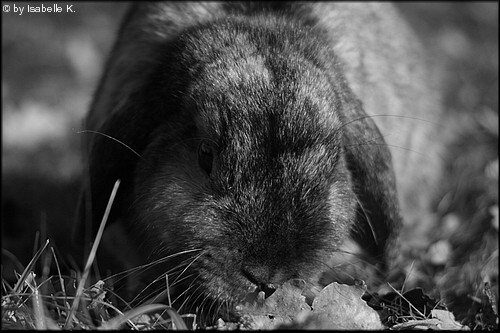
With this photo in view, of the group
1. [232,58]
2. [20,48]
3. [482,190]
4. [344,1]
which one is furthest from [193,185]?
[20,48]

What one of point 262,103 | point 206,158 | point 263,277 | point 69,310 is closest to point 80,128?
point 206,158

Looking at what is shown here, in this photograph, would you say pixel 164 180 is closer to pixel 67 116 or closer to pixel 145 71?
pixel 145 71

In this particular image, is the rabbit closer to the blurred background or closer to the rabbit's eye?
the rabbit's eye

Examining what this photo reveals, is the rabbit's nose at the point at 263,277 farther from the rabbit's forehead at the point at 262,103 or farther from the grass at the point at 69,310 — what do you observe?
the rabbit's forehead at the point at 262,103

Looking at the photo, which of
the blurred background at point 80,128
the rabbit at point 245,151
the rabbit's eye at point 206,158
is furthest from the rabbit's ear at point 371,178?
the rabbit's eye at point 206,158

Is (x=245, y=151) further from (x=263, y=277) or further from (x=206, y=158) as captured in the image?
(x=263, y=277)
